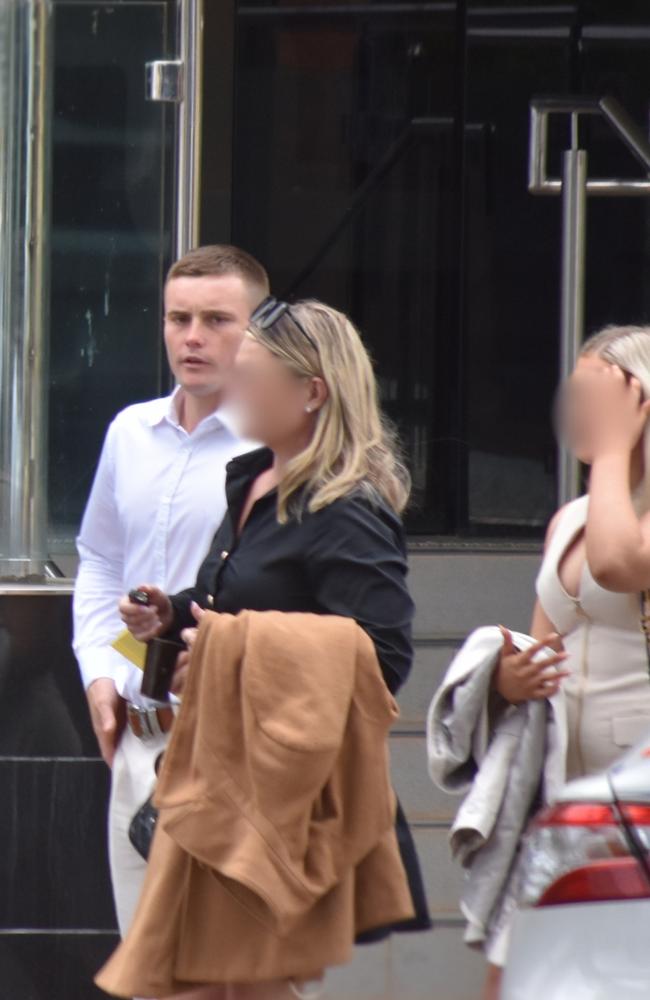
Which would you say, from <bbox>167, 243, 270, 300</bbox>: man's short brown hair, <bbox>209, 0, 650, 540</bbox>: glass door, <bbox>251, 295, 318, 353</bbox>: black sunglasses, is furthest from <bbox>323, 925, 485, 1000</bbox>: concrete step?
<bbox>209, 0, 650, 540</bbox>: glass door

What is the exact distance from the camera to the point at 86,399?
222 inches

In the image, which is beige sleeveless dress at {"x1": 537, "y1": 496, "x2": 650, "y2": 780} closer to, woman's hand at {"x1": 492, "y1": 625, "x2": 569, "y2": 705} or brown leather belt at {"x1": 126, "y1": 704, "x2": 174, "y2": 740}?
woman's hand at {"x1": 492, "y1": 625, "x2": 569, "y2": 705}

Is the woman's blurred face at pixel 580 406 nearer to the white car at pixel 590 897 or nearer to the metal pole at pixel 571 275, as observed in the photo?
the white car at pixel 590 897

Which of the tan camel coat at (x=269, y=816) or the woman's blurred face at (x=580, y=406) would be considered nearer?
the tan camel coat at (x=269, y=816)

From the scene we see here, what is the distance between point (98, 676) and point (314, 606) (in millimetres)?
966

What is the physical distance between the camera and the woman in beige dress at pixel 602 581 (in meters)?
3.54

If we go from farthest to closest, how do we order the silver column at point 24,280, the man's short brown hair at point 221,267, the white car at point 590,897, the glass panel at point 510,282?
the glass panel at point 510,282
the silver column at point 24,280
the man's short brown hair at point 221,267
the white car at point 590,897

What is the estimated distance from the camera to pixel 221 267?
4113mm

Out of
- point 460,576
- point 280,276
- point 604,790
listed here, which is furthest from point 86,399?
point 604,790

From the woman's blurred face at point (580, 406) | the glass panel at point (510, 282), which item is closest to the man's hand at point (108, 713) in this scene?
the woman's blurred face at point (580, 406)

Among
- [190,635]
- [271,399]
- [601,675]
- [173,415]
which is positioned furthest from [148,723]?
[601,675]

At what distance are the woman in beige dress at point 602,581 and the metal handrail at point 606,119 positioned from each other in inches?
84.1

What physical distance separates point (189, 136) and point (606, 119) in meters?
1.31

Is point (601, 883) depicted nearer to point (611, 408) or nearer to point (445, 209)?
point (611, 408)
